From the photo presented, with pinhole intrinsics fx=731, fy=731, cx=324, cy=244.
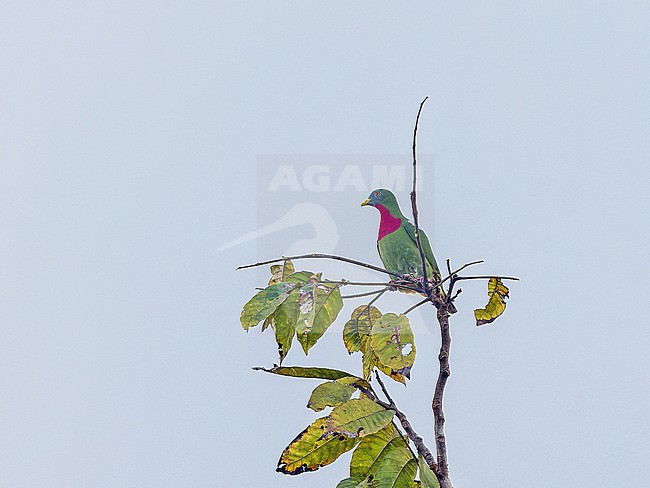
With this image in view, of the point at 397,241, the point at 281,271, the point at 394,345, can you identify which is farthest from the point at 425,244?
the point at 394,345

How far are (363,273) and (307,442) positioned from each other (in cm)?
45

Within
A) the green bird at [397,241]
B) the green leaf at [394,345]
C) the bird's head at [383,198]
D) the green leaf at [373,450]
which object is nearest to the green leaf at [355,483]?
the green leaf at [373,450]

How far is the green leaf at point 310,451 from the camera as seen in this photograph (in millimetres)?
748

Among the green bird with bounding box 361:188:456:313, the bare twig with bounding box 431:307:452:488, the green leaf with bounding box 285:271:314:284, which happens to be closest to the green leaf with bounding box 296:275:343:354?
the green leaf with bounding box 285:271:314:284

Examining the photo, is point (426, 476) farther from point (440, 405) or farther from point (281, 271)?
point (281, 271)

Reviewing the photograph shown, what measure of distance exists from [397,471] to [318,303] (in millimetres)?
196

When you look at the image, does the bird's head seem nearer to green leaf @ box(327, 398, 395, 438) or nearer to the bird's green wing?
the bird's green wing

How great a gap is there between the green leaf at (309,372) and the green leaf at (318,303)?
0.04 metres

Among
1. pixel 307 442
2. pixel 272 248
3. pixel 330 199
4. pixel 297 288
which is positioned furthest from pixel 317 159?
pixel 307 442

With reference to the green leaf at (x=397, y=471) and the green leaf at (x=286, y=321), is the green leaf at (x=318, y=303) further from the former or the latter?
the green leaf at (x=397, y=471)

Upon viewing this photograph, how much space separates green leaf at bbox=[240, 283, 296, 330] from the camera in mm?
783

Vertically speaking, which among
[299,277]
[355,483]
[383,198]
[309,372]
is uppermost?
[383,198]

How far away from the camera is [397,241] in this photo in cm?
113

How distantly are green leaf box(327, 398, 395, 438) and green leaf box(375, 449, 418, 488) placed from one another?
0.15 ft
